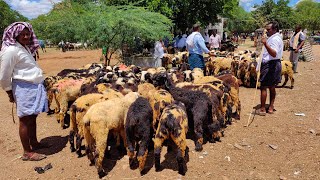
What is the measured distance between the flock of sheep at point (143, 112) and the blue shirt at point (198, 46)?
111 cm

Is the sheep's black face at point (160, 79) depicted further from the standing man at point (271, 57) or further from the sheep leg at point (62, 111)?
the standing man at point (271, 57)

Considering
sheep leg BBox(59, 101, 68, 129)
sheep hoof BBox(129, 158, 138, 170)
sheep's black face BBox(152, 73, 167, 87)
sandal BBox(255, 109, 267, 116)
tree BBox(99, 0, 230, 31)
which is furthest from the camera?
tree BBox(99, 0, 230, 31)

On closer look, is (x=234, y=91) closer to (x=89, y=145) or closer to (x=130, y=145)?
(x=130, y=145)

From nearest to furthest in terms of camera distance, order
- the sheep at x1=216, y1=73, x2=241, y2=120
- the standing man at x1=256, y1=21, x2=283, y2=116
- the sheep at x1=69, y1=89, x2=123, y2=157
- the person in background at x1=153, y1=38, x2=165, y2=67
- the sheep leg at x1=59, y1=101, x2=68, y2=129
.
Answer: the sheep at x1=69, y1=89, x2=123, y2=157 → the standing man at x1=256, y1=21, x2=283, y2=116 → the sheep leg at x1=59, y1=101, x2=68, y2=129 → the sheep at x1=216, y1=73, x2=241, y2=120 → the person in background at x1=153, y1=38, x2=165, y2=67

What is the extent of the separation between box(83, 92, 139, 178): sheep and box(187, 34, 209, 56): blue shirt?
173 inches

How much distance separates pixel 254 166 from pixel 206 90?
1.86 metres

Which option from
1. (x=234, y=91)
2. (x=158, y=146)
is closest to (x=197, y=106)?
(x=158, y=146)

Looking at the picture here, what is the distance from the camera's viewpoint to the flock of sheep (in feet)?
14.5

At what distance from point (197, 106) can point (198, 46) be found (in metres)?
3.94

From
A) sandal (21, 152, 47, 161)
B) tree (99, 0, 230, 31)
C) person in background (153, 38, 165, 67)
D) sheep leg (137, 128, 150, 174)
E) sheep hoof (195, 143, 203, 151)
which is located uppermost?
tree (99, 0, 230, 31)

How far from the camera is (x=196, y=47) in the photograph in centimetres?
895

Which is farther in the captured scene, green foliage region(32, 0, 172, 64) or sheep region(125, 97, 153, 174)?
green foliage region(32, 0, 172, 64)

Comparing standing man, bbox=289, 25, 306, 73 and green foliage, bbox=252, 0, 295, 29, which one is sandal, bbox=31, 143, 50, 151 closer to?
standing man, bbox=289, 25, 306, 73

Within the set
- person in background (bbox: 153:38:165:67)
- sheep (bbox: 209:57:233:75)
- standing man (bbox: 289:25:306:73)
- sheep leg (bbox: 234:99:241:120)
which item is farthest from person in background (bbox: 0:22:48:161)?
standing man (bbox: 289:25:306:73)
